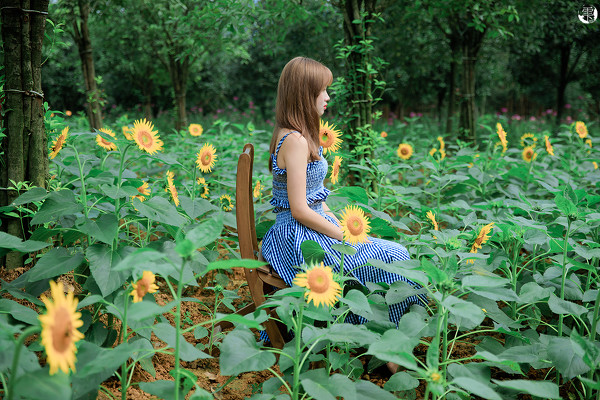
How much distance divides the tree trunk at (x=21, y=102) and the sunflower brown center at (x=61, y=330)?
1244 mm

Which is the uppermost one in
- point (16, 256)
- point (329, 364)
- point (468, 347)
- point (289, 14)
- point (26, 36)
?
point (289, 14)

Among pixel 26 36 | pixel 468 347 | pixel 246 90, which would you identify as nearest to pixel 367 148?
pixel 468 347

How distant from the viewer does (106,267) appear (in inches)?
61.7

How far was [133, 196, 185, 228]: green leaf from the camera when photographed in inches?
66.5

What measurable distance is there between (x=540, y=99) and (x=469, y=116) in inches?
609

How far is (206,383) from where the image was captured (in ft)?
6.26

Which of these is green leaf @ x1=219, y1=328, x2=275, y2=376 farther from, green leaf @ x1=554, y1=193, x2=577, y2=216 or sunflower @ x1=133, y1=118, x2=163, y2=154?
green leaf @ x1=554, y1=193, x2=577, y2=216

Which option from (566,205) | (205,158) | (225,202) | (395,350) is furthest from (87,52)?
(395,350)

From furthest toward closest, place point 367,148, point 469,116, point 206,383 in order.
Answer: point 469,116
point 367,148
point 206,383

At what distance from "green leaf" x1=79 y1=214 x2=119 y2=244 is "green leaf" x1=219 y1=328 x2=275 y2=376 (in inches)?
20.2

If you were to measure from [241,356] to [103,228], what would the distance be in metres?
0.63

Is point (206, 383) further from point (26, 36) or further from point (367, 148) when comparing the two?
point (367, 148)

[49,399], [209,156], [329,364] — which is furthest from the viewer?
[209,156]

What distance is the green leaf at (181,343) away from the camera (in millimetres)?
1327
